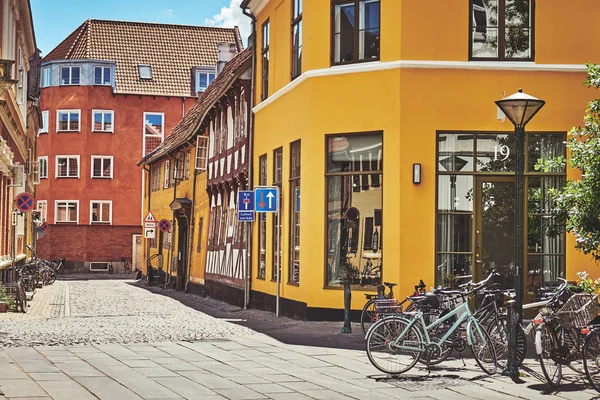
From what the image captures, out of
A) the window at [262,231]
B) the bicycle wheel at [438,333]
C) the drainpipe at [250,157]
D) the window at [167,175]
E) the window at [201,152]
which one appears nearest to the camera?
the bicycle wheel at [438,333]

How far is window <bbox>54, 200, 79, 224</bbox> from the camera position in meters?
64.2

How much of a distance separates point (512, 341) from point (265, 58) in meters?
14.9

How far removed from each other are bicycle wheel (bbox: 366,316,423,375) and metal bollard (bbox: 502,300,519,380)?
1.03m

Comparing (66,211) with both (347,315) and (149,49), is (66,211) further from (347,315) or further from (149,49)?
(347,315)

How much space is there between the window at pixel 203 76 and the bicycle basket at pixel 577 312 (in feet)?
178

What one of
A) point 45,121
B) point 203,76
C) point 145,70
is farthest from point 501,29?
point 45,121

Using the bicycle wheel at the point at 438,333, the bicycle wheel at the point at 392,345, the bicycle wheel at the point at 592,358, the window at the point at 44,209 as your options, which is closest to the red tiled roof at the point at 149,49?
the window at the point at 44,209

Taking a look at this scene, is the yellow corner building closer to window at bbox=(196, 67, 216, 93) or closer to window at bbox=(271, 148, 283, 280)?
window at bbox=(271, 148, 283, 280)

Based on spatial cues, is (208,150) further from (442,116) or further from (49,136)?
(49,136)

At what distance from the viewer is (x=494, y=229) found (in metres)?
18.9

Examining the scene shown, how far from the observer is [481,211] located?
62.0 ft

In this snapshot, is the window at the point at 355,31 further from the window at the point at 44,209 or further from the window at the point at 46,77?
the window at the point at 46,77

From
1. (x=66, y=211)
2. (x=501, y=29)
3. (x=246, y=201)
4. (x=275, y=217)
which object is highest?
(x=501, y=29)

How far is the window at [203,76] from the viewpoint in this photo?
6475 centimetres
